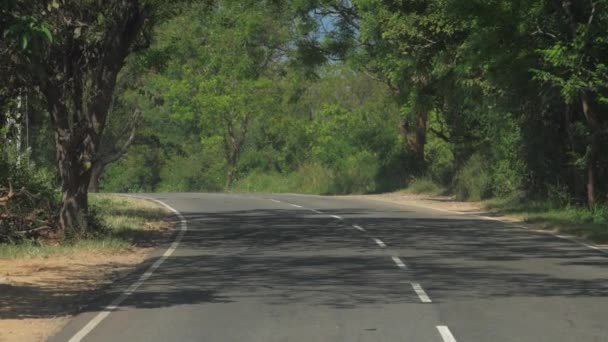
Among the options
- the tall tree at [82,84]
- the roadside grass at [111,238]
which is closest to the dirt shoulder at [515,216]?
the roadside grass at [111,238]

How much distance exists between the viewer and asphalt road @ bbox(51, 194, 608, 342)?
10.0m

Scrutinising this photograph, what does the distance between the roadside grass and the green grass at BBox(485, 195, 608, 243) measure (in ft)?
31.7

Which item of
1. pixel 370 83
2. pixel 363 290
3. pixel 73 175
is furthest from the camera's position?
pixel 370 83

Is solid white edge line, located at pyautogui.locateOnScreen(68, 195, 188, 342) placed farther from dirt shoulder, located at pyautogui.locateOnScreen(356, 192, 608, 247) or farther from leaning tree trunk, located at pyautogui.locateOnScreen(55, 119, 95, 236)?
dirt shoulder, located at pyautogui.locateOnScreen(356, 192, 608, 247)

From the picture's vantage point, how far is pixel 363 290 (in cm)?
1313

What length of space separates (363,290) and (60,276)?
17.0 feet

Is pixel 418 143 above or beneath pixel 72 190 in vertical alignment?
above

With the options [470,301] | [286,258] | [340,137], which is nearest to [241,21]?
[340,137]

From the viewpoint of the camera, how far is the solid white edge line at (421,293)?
12172 mm

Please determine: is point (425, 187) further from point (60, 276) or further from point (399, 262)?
point (60, 276)

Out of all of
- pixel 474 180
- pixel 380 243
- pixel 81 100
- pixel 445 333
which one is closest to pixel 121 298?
pixel 445 333

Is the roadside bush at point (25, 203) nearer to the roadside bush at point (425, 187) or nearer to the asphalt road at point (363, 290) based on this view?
the asphalt road at point (363, 290)

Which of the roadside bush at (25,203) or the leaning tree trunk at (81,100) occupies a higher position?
the leaning tree trunk at (81,100)

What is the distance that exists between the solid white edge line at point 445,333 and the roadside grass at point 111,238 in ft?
32.4
